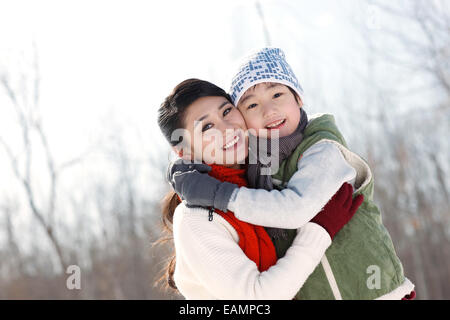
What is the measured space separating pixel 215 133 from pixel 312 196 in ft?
2.06

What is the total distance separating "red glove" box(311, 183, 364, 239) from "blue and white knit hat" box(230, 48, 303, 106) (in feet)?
2.38

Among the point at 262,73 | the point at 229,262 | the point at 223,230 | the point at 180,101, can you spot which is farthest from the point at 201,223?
the point at 262,73

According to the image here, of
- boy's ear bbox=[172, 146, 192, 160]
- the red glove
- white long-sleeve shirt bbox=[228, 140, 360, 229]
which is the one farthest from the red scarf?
boy's ear bbox=[172, 146, 192, 160]

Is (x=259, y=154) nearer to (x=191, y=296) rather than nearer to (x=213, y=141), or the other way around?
(x=213, y=141)

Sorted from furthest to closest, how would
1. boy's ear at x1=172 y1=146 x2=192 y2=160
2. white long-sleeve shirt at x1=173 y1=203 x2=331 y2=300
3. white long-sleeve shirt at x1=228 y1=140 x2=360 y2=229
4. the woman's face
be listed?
boy's ear at x1=172 y1=146 x2=192 y2=160 → the woman's face → white long-sleeve shirt at x1=228 y1=140 x2=360 y2=229 → white long-sleeve shirt at x1=173 y1=203 x2=331 y2=300

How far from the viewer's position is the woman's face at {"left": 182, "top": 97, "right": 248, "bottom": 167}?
2.34 meters

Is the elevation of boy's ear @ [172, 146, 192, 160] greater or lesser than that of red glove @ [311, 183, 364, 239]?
greater

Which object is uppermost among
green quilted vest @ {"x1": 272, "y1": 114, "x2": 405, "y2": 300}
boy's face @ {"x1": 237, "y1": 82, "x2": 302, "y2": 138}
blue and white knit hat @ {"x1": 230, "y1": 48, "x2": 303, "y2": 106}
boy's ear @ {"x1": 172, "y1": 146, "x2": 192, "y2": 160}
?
blue and white knit hat @ {"x1": 230, "y1": 48, "x2": 303, "y2": 106}

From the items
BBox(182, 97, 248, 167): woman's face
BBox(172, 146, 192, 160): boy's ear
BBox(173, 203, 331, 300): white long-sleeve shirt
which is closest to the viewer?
BBox(173, 203, 331, 300): white long-sleeve shirt

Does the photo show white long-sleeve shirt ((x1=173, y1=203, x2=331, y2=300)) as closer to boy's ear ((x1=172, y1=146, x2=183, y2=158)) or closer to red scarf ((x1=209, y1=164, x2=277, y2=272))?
red scarf ((x1=209, y1=164, x2=277, y2=272))

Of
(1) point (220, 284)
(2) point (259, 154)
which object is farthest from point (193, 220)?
(2) point (259, 154)

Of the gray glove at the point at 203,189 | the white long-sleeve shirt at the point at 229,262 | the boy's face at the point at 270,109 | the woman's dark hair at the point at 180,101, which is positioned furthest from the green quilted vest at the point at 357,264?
the woman's dark hair at the point at 180,101

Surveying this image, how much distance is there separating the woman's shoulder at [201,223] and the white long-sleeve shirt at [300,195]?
11 centimetres

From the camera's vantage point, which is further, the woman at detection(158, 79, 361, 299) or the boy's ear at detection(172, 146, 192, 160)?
the boy's ear at detection(172, 146, 192, 160)
